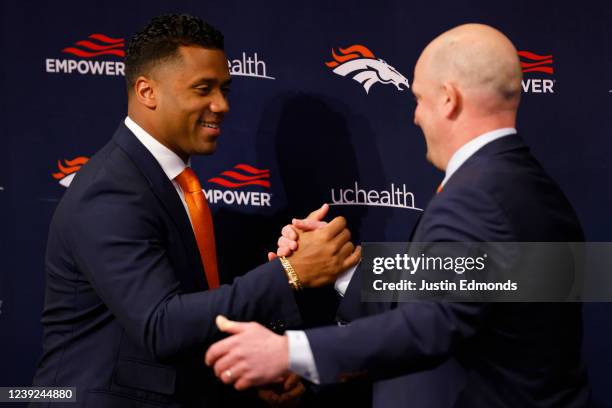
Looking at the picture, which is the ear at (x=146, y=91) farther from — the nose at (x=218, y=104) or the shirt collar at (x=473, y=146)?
the shirt collar at (x=473, y=146)

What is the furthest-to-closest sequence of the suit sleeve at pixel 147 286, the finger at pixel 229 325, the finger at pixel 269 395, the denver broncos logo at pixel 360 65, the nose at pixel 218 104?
the denver broncos logo at pixel 360 65, the finger at pixel 269 395, the nose at pixel 218 104, the suit sleeve at pixel 147 286, the finger at pixel 229 325

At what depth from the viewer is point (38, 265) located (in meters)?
2.99

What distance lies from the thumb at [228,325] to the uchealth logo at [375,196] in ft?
3.65

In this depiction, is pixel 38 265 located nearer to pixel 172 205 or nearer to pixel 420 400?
pixel 172 205

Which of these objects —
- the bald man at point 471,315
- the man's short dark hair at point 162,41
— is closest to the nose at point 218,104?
the man's short dark hair at point 162,41

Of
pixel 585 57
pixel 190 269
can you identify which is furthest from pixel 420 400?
pixel 585 57

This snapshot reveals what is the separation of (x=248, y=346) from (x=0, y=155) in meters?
1.66

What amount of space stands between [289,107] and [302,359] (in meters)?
1.41

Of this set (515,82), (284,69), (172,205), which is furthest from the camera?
(284,69)

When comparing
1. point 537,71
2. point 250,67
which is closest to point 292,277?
point 250,67

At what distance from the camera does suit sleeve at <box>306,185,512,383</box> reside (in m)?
1.67

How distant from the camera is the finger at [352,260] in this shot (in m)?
2.27

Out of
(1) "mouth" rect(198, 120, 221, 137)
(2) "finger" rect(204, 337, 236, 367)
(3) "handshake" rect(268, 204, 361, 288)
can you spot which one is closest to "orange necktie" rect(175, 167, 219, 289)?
(1) "mouth" rect(198, 120, 221, 137)

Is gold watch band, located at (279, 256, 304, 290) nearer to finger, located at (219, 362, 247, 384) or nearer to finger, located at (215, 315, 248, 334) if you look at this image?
finger, located at (215, 315, 248, 334)
